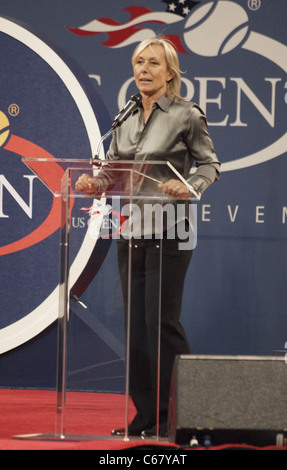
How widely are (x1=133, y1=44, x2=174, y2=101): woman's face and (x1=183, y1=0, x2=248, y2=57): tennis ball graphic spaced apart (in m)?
1.38

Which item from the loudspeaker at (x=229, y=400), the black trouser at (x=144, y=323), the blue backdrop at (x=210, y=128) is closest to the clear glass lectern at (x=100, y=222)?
the black trouser at (x=144, y=323)

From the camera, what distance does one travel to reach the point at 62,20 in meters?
4.07

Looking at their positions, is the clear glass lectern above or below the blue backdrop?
below

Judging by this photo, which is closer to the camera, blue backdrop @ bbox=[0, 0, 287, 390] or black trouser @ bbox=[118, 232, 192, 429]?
black trouser @ bbox=[118, 232, 192, 429]

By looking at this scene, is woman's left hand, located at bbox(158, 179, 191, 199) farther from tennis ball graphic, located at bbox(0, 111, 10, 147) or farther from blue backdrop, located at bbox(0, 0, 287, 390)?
tennis ball graphic, located at bbox(0, 111, 10, 147)

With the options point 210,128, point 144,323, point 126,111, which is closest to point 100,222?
point 144,323

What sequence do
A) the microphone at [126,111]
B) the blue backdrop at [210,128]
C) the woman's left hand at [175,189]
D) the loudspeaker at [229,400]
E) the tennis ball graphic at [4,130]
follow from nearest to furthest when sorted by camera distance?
1. the loudspeaker at [229,400]
2. the woman's left hand at [175,189]
3. the microphone at [126,111]
4. the blue backdrop at [210,128]
5. the tennis ball graphic at [4,130]

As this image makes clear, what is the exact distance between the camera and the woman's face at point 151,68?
2.65 metres

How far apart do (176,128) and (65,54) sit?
164 cm

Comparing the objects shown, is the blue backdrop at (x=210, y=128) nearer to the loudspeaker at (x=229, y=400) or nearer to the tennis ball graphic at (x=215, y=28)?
the tennis ball graphic at (x=215, y=28)

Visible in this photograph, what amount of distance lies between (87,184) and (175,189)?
29cm

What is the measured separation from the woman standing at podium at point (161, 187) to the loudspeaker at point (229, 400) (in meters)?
0.23

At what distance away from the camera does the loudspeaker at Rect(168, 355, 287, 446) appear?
204cm

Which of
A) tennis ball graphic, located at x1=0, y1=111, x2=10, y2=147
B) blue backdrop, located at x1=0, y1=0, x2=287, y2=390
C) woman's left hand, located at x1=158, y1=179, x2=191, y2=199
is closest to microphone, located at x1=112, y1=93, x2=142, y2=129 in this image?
woman's left hand, located at x1=158, y1=179, x2=191, y2=199
